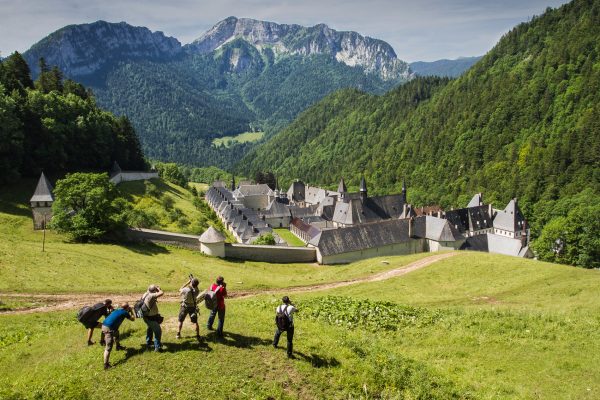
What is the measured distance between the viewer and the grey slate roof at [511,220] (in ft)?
313

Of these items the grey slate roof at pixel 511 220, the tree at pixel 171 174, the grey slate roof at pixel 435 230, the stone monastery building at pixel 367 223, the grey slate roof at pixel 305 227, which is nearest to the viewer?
the stone monastery building at pixel 367 223

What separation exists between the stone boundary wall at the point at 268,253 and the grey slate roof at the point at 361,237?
9.52 ft

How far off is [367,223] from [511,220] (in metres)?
42.6

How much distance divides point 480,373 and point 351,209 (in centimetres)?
7710

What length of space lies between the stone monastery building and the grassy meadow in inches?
1205

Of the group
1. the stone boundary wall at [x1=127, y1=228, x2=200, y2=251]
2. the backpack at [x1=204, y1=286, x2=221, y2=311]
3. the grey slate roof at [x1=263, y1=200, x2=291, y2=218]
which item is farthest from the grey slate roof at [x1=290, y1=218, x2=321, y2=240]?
the backpack at [x1=204, y1=286, x2=221, y2=311]

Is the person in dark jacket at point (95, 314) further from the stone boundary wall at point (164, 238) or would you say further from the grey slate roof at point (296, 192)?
the grey slate roof at point (296, 192)

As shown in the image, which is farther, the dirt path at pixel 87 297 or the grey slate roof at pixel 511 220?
the grey slate roof at pixel 511 220

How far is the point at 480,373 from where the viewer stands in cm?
1717

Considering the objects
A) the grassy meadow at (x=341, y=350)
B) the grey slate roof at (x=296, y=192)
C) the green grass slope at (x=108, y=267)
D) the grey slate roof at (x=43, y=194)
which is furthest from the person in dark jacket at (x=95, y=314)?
the grey slate roof at (x=296, y=192)

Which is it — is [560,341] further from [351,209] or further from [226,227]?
[226,227]

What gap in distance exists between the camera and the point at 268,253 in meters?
56.3

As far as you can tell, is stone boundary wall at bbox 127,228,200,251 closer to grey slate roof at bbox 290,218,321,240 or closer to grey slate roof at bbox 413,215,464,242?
grey slate roof at bbox 290,218,321,240

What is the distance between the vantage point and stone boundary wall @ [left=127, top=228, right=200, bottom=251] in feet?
170
